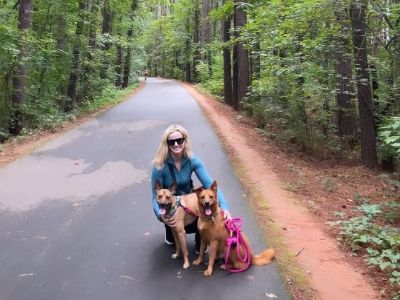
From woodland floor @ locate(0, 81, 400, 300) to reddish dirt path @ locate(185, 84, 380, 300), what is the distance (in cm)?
1

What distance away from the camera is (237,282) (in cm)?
483

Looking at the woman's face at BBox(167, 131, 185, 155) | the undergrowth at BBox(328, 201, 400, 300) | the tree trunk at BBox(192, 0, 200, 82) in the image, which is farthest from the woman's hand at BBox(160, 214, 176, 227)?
the tree trunk at BBox(192, 0, 200, 82)

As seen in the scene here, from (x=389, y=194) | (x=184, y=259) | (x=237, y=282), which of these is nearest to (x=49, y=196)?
(x=184, y=259)

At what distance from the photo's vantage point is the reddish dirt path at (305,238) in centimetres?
486

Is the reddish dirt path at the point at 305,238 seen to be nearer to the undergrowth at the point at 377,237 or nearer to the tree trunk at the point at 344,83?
the undergrowth at the point at 377,237

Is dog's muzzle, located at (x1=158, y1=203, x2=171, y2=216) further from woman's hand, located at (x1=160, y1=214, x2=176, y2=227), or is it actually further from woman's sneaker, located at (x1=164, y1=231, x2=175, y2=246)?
woman's sneaker, located at (x1=164, y1=231, x2=175, y2=246)

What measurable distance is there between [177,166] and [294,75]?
21.8 ft

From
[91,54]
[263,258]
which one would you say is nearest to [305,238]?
[263,258]

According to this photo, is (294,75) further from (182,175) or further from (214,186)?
(214,186)

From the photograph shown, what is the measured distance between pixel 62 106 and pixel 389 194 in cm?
1537

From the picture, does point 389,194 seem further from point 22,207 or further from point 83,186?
point 22,207

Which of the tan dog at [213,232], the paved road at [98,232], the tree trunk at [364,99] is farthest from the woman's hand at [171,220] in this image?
the tree trunk at [364,99]

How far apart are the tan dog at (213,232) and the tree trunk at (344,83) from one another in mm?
5878

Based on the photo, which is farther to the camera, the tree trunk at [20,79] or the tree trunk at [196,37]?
the tree trunk at [196,37]
